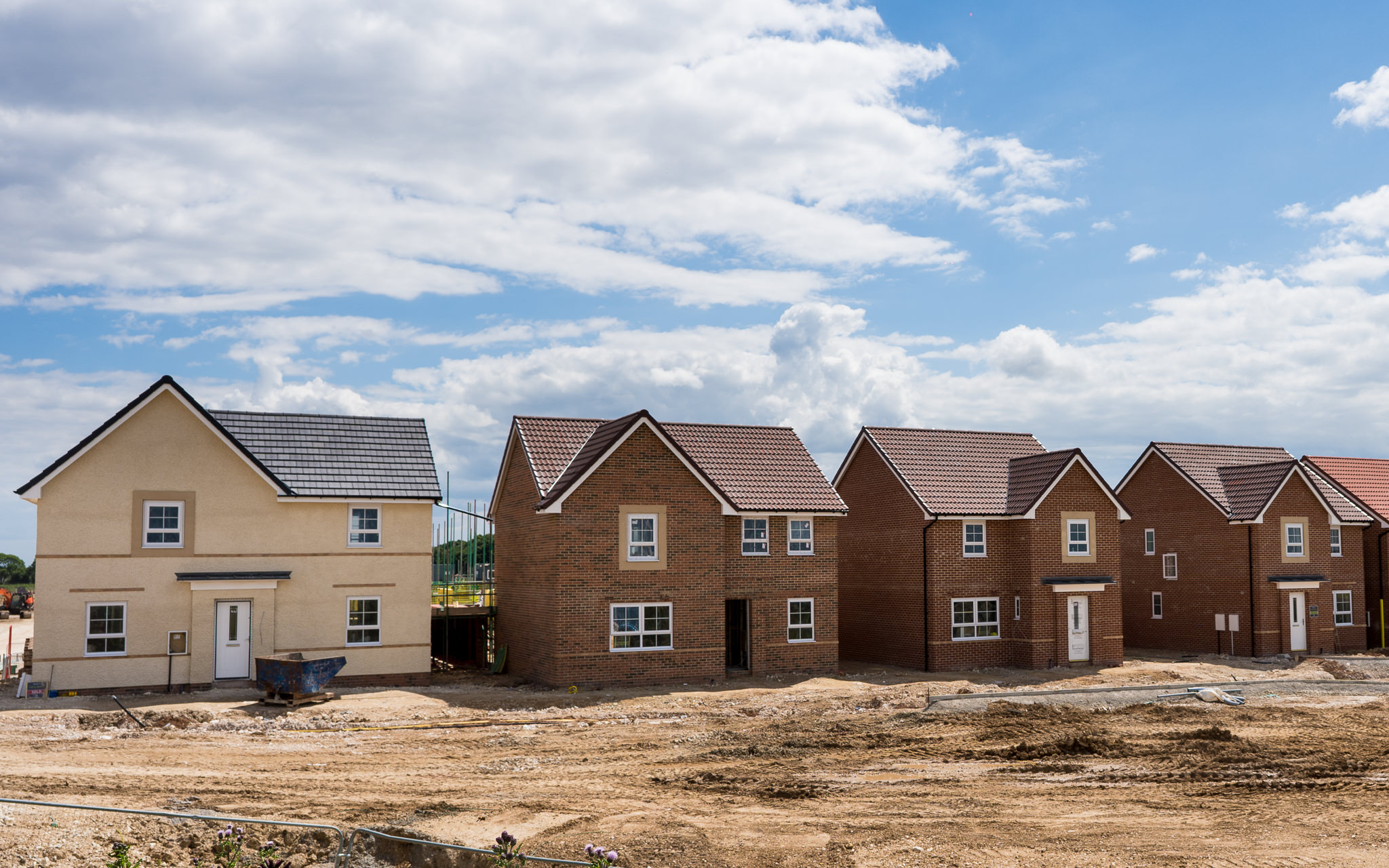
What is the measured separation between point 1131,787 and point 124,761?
16.8m

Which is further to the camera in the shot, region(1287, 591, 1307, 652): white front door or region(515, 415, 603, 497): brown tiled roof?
region(1287, 591, 1307, 652): white front door

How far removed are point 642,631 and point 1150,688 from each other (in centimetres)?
1327

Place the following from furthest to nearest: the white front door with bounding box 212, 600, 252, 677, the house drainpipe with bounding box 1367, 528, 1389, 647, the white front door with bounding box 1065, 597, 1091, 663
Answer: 1. the house drainpipe with bounding box 1367, 528, 1389, 647
2. the white front door with bounding box 1065, 597, 1091, 663
3. the white front door with bounding box 212, 600, 252, 677

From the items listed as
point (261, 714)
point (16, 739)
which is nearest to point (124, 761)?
point (16, 739)

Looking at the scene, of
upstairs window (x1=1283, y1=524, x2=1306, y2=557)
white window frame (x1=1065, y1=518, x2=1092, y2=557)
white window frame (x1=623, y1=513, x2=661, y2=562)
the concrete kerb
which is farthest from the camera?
upstairs window (x1=1283, y1=524, x2=1306, y2=557)

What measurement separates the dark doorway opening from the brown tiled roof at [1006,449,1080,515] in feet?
31.2

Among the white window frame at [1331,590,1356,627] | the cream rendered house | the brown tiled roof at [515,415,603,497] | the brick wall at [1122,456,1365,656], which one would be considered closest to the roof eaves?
the cream rendered house

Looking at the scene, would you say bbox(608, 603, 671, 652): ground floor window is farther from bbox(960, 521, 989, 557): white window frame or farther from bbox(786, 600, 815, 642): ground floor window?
A: bbox(960, 521, 989, 557): white window frame

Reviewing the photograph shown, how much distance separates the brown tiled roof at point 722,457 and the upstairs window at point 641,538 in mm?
2055

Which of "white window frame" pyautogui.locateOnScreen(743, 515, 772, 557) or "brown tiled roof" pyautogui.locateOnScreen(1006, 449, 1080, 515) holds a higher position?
"brown tiled roof" pyautogui.locateOnScreen(1006, 449, 1080, 515)

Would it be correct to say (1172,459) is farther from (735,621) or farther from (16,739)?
(16,739)

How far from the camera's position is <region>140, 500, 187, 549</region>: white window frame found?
1075 inches

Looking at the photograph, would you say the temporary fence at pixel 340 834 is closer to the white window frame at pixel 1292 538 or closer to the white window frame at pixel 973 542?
the white window frame at pixel 973 542

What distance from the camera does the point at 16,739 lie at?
802 inches
